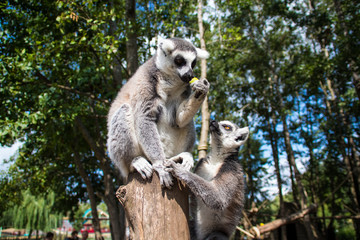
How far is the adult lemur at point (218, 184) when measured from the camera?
9.49 ft

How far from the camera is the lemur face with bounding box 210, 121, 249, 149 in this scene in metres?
4.04

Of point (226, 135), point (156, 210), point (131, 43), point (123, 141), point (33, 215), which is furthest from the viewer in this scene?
point (33, 215)

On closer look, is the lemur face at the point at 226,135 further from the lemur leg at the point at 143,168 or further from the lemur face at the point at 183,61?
the lemur leg at the point at 143,168

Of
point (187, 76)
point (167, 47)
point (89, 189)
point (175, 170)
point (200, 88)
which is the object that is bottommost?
point (175, 170)

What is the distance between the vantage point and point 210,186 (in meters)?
3.05

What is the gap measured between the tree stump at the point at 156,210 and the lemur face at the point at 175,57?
1.56 m

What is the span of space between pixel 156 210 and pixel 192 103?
1.47 m

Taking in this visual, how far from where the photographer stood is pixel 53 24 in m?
7.71

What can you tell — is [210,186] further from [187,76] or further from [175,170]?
[187,76]

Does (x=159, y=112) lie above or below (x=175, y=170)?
above

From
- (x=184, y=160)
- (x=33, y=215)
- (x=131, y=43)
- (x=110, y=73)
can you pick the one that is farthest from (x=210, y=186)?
(x=33, y=215)

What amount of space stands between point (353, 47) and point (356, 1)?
2054mm

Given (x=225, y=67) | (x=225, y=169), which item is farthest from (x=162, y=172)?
(x=225, y=67)

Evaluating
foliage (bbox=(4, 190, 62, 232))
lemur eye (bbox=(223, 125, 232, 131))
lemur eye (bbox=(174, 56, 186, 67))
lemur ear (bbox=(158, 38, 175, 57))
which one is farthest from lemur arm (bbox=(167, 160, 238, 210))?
foliage (bbox=(4, 190, 62, 232))
